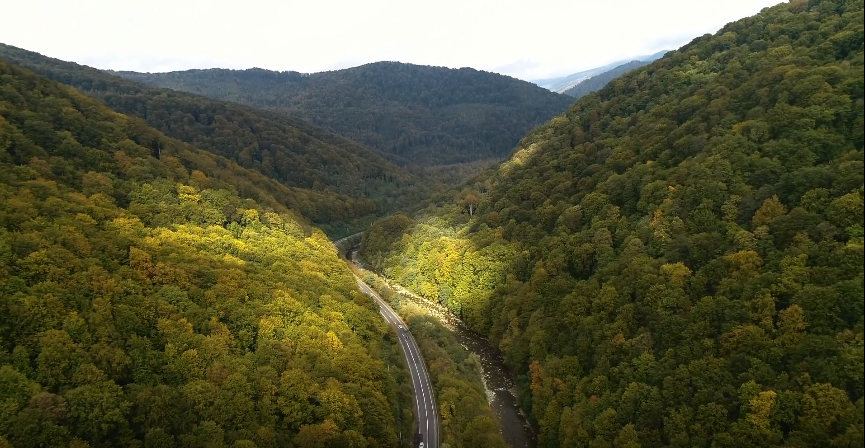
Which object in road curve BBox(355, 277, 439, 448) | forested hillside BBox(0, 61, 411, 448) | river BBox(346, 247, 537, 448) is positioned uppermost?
forested hillside BBox(0, 61, 411, 448)

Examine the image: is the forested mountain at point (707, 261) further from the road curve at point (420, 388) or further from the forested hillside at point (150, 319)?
the forested hillside at point (150, 319)

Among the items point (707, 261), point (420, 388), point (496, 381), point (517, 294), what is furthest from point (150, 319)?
point (707, 261)

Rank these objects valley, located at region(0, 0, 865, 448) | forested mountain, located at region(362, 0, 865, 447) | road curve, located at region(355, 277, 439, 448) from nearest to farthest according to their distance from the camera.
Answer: forested mountain, located at region(362, 0, 865, 447) < valley, located at region(0, 0, 865, 448) < road curve, located at region(355, 277, 439, 448)

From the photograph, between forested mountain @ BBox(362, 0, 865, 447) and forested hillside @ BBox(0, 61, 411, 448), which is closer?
forested mountain @ BBox(362, 0, 865, 447)

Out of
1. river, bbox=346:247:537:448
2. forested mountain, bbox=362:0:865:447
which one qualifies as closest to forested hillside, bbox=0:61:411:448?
river, bbox=346:247:537:448

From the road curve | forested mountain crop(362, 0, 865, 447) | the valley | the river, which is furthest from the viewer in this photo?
the river

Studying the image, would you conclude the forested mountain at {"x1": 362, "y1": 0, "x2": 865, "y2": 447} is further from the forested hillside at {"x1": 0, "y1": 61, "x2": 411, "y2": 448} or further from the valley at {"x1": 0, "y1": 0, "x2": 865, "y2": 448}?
the forested hillside at {"x1": 0, "y1": 61, "x2": 411, "y2": 448}
